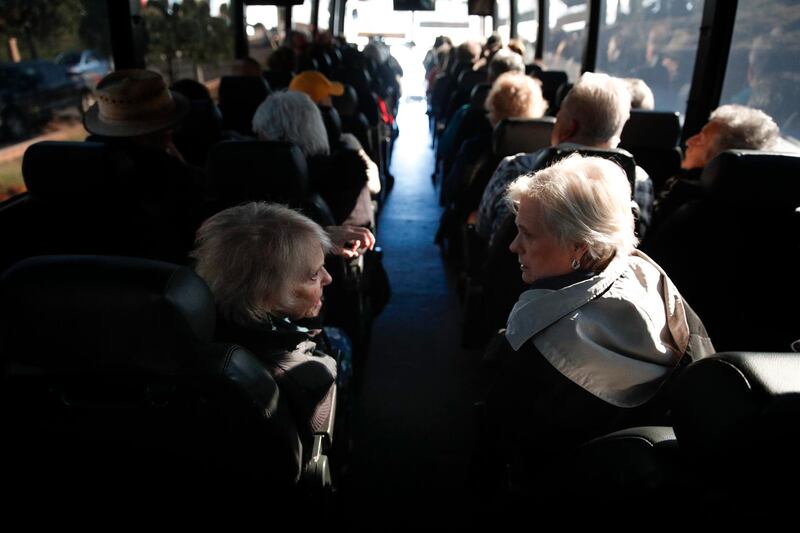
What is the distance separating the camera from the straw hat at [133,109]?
2666 millimetres

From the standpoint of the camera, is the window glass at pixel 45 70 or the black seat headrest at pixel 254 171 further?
the window glass at pixel 45 70

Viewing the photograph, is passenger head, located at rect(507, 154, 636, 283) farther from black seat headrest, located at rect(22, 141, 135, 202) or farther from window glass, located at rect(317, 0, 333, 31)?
window glass, located at rect(317, 0, 333, 31)

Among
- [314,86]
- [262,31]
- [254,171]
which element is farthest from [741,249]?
[262,31]

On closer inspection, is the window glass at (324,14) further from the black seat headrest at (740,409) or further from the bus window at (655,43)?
the black seat headrest at (740,409)

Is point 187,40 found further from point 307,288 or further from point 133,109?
point 307,288

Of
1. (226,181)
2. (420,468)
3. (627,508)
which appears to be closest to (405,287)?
(420,468)

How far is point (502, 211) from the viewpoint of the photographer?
2.46m

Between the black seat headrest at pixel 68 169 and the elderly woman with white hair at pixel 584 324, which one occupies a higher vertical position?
the black seat headrest at pixel 68 169

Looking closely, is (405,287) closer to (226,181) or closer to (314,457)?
(226,181)

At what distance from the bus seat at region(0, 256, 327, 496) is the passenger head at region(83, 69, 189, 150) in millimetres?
1799

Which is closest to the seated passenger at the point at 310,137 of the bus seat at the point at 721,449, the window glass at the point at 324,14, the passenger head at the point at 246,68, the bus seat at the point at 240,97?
the bus seat at the point at 721,449

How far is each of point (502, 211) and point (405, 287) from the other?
A: 1534 mm

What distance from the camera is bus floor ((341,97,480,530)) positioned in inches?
83.0

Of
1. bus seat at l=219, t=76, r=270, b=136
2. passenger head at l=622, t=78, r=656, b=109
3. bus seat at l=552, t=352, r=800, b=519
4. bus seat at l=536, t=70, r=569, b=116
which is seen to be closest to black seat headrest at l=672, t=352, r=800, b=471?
bus seat at l=552, t=352, r=800, b=519
